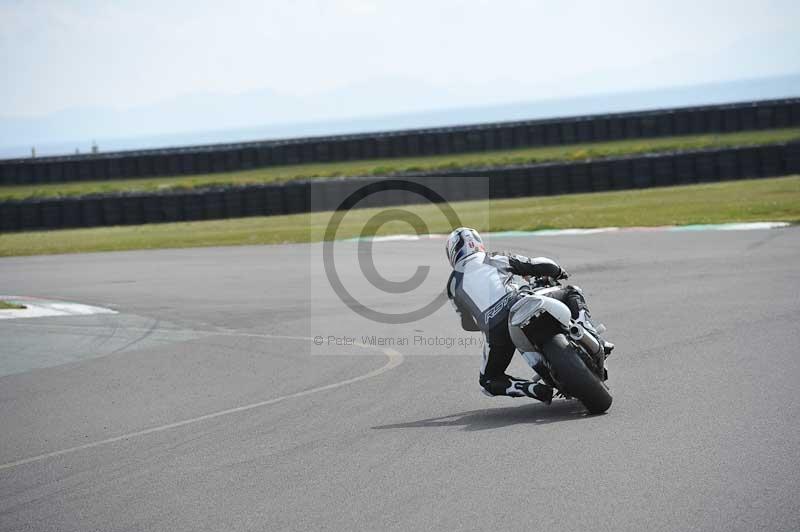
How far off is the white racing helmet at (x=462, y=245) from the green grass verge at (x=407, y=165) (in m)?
26.6

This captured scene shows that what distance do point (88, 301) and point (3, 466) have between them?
9.57 meters

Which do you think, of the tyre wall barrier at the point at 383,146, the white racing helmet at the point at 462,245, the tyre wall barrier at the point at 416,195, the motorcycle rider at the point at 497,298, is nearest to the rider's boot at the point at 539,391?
the motorcycle rider at the point at 497,298

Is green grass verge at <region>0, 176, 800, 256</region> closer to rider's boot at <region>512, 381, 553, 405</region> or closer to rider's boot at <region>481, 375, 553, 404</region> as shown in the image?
rider's boot at <region>481, 375, 553, 404</region>

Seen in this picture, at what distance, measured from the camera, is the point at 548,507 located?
5.09 m

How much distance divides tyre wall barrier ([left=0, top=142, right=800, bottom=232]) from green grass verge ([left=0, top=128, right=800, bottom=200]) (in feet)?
10.3

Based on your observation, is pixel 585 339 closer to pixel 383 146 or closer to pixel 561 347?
pixel 561 347

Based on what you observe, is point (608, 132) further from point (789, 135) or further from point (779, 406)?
point (779, 406)

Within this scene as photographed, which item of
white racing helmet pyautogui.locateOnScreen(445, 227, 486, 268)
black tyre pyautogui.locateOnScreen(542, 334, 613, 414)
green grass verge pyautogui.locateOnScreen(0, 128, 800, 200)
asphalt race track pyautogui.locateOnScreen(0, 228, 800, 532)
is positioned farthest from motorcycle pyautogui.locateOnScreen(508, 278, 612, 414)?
green grass verge pyautogui.locateOnScreen(0, 128, 800, 200)

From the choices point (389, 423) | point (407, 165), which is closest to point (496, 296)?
point (389, 423)

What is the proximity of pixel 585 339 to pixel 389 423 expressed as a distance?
5.00 feet

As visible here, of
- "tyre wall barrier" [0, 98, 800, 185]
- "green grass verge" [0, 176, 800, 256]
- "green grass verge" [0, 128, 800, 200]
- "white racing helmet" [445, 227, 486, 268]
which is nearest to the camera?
"white racing helmet" [445, 227, 486, 268]

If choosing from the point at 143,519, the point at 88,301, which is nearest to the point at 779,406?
the point at 143,519

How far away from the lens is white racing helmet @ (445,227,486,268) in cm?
782

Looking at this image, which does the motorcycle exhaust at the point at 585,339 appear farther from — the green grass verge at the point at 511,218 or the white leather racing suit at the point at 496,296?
the green grass verge at the point at 511,218
